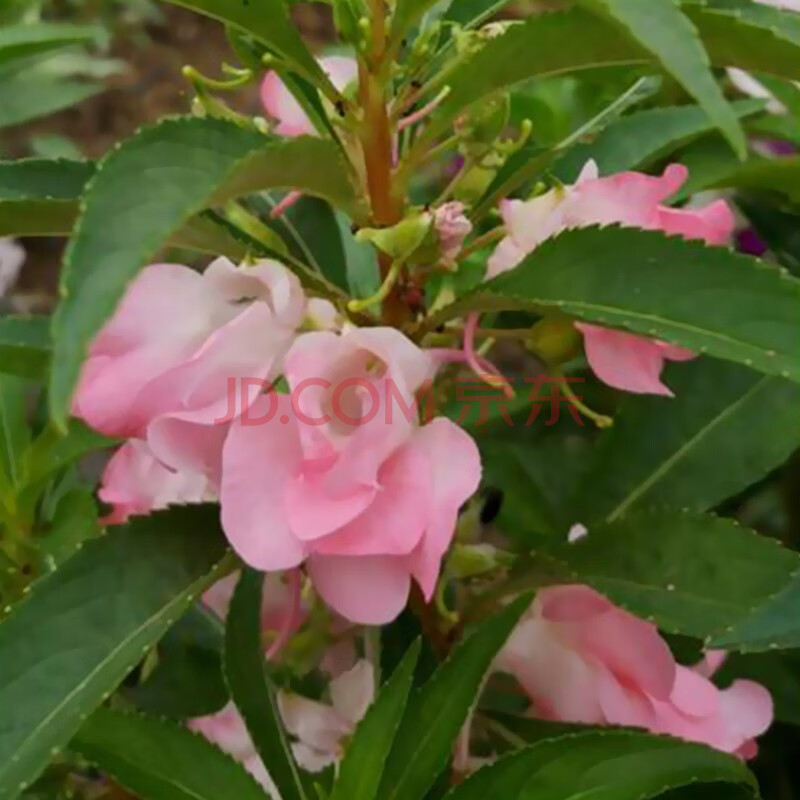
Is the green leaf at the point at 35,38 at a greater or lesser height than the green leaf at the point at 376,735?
greater

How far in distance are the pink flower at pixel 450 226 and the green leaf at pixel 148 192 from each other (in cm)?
5

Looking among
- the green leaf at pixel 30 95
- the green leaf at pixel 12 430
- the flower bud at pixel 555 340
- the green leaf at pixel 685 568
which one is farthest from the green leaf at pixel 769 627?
the green leaf at pixel 30 95

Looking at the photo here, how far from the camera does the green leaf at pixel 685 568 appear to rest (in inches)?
20.9

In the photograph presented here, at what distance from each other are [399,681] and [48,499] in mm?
346

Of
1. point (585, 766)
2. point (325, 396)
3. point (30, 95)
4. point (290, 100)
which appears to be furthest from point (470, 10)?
point (30, 95)

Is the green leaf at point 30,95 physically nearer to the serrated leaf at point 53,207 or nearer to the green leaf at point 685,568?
the serrated leaf at point 53,207

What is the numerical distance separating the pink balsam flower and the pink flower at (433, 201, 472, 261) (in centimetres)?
2

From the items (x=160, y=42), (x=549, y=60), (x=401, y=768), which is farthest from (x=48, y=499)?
(x=160, y=42)

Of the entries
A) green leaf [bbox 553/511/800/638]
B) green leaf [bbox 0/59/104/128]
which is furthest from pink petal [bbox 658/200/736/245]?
green leaf [bbox 0/59/104/128]

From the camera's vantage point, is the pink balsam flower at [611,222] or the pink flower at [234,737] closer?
the pink balsam flower at [611,222]

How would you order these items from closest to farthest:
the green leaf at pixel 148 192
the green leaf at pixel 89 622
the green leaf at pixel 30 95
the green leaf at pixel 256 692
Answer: the green leaf at pixel 148 192
the green leaf at pixel 89 622
the green leaf at pixel 256 692
the green leaf at pixel 30 95

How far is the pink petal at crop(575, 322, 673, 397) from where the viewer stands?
526 mm

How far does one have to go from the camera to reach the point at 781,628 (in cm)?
49

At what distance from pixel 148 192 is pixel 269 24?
0.12 metres
